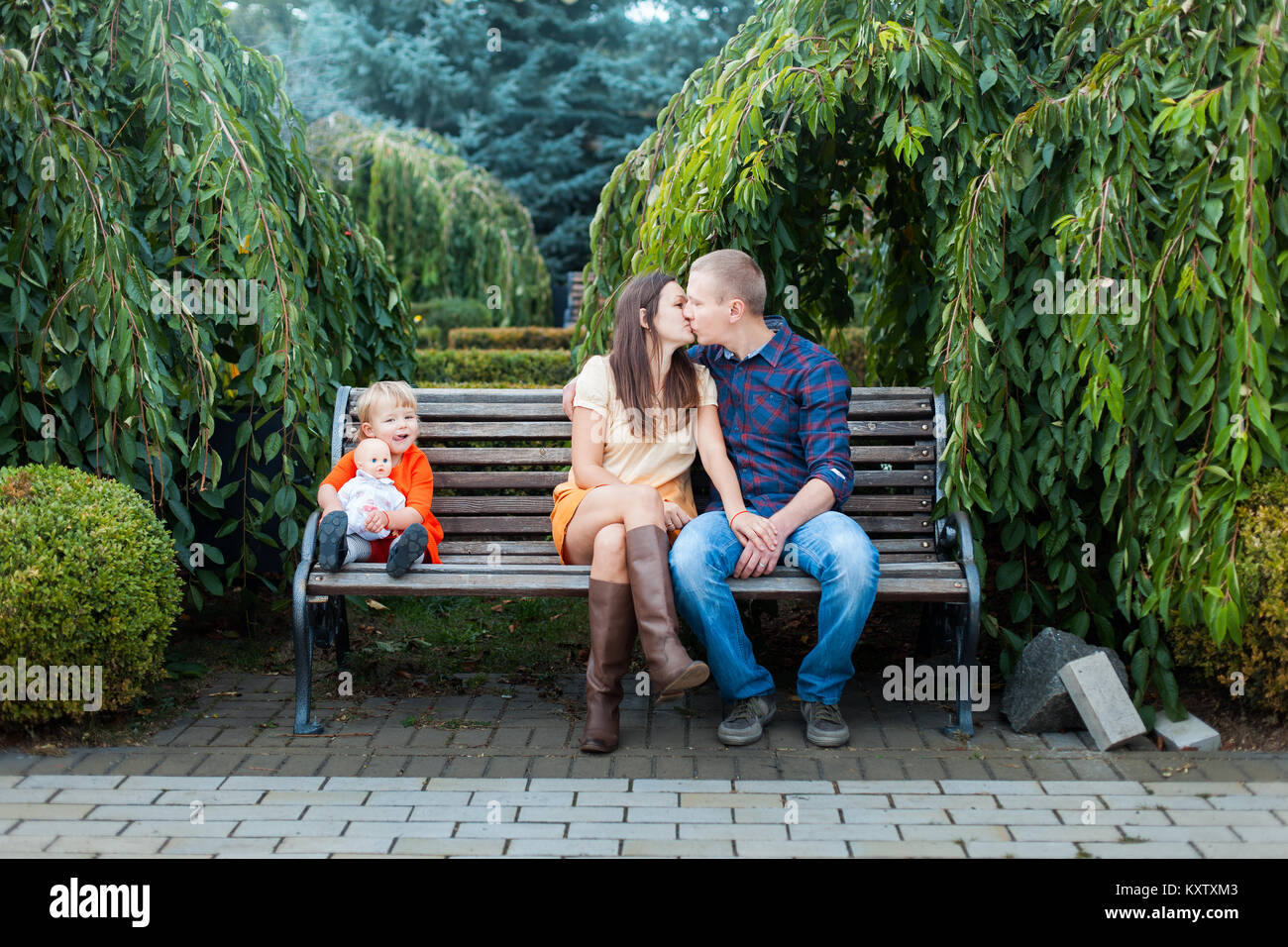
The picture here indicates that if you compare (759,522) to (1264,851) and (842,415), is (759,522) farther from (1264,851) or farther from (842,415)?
(1264,851)

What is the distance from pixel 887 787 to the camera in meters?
3.39

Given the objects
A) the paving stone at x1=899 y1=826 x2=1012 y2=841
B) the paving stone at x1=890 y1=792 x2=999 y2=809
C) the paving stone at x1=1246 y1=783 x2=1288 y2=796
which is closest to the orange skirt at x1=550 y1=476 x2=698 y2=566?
the paving stone at x1=890 y1=792 x2=999 y2=809

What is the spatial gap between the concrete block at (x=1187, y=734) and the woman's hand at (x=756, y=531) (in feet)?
4.44

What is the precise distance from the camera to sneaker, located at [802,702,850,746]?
12.2 feet

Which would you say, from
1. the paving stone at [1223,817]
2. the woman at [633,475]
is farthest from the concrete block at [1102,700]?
the woman at [633,475]

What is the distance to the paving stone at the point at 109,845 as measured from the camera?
2.92 metres

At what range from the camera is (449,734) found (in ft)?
12.7

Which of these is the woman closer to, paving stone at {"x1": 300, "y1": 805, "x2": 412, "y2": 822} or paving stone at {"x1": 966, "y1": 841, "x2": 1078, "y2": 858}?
paving stone at {"x1": 300, "y1": 805, "x2": 412, "y2": 822}

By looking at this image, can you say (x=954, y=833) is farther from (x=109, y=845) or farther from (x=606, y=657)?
(x=109, y=845)

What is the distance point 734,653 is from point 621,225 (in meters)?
2.45

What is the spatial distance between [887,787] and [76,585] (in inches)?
97.5

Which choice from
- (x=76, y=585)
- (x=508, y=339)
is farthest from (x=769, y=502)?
(x=508, y=339)
